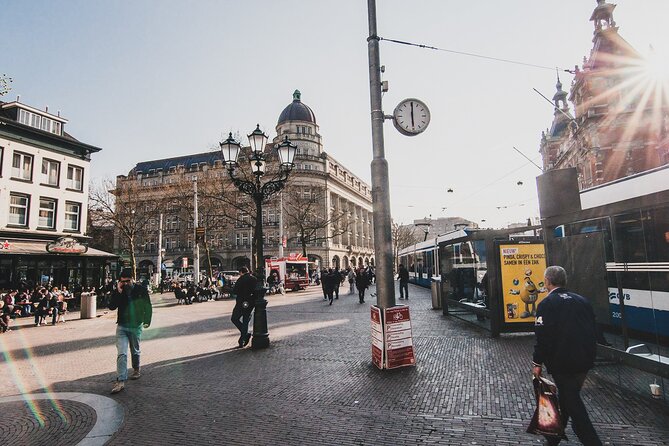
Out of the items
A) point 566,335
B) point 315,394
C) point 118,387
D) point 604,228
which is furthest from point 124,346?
point 604,228

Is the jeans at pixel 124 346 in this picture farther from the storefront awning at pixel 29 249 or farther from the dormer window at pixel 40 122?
the dormer window at pixel 40 122

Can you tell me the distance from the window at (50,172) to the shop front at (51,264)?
179 inches

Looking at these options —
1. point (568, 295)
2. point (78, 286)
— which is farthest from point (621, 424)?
point (78, 286)

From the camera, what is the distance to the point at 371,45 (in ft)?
25.3

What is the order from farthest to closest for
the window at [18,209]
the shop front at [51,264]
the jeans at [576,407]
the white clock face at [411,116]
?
the window at [18,209] < the shop front at [51,264] < the white clock face at [411,116] < the jeans at [576,407]

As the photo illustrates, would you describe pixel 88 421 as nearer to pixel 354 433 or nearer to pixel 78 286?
pixel 354 433

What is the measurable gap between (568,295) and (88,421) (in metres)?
5.76

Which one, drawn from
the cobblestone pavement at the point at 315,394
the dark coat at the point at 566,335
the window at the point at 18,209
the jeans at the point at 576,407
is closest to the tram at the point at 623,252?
the cobblestone pavement at the point at 315,394

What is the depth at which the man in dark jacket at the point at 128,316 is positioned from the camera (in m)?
6.34

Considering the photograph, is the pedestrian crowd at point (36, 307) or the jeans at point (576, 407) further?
the pedestrian crowd at point (36, 307)

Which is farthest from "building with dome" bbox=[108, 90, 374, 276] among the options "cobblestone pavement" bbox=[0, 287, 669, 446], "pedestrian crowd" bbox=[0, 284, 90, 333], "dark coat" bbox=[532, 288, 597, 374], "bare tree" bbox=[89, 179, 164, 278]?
"dark coat" bbox=[532, 288, 597, 374]

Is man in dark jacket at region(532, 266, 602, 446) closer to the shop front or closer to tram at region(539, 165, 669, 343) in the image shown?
tram at region(539, 165, 669, 343)

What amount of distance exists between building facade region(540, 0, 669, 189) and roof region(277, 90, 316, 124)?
44.3 metres

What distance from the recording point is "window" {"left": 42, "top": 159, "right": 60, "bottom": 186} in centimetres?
2753
